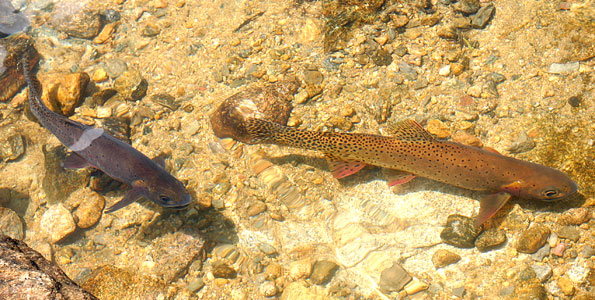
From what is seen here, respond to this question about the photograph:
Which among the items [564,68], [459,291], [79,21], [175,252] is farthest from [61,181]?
[564,68]

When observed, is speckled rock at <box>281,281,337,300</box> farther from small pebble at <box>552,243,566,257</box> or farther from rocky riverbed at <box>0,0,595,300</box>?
small pebble at <box>552,243,566,257</box>

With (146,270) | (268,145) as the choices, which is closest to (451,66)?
(268,145)

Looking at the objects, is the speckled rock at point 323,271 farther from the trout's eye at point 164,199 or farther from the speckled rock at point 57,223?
the speckled rock at point 57,223

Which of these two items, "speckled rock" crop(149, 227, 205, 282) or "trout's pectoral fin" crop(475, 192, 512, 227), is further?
"speckled rock" crop(149, 227, 205, 282)

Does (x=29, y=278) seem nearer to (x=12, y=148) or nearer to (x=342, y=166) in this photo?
(x=342, y=166)

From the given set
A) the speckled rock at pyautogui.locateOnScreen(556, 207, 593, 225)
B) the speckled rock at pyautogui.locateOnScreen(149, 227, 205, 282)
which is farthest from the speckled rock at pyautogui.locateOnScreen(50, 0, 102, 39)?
the speckled rock at pyautogui.locateOnScreen(556, 207, 593, 225)

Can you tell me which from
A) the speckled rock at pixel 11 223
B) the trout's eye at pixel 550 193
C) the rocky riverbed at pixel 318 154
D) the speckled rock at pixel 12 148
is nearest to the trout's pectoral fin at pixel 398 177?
the rocky riverbed at pixel 318 154

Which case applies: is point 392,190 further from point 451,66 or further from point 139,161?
point 139,161
